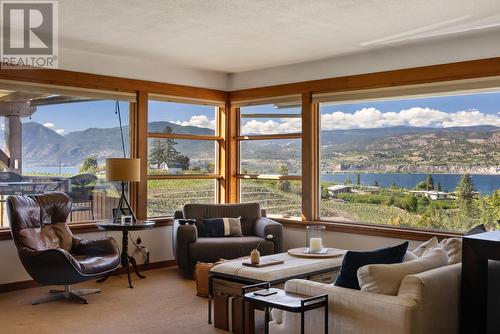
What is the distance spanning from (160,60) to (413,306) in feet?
16.0

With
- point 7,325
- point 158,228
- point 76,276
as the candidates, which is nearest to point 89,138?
point 158,228

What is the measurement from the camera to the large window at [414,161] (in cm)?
551

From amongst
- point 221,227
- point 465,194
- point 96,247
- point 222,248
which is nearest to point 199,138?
point 221,227

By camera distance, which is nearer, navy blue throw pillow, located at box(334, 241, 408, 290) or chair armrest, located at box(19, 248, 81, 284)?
navy blue throw pillow, located at box(334, 241, 408, 290)

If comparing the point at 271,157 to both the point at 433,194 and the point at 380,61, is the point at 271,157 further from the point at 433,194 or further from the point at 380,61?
the point at 433,194

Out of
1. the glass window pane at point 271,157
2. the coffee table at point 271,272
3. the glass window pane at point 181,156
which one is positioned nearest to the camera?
the coffee table at point 271,272

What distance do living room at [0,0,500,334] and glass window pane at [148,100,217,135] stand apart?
0.03 m

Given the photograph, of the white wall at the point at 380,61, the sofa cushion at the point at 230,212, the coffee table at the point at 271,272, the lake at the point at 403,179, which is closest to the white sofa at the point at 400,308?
the coffee table at the point at 271,272

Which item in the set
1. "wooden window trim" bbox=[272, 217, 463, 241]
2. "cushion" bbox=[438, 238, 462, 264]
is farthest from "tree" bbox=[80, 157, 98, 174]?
"cushion" bbox=[438, 238, 462, 264]

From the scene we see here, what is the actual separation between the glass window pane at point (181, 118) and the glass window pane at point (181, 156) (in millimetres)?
156

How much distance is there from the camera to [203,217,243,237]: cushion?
6395mm

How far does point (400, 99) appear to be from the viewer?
6.09m

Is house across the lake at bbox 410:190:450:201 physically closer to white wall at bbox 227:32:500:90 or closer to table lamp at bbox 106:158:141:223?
white wall at bbox 227:32:500:90

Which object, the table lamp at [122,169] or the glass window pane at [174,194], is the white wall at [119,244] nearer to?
the glass window pane at [174,194]
